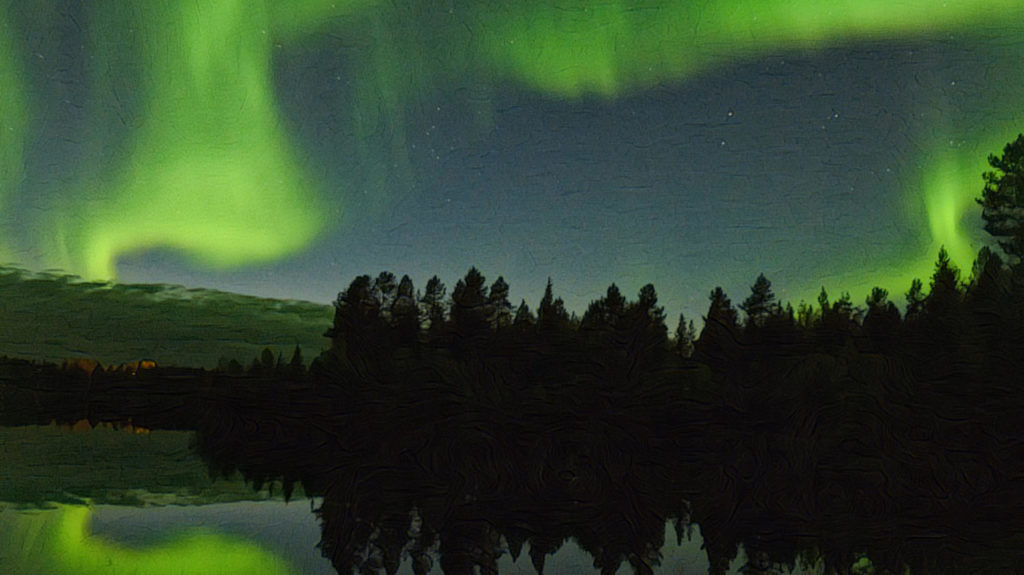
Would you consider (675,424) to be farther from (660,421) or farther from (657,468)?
(657,468)

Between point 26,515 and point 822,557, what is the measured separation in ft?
23.9

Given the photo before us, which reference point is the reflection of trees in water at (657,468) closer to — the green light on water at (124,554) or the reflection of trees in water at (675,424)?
the reflection of trees in water at (675,424)

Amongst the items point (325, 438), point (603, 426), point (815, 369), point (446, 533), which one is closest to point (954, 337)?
point (815, 369)

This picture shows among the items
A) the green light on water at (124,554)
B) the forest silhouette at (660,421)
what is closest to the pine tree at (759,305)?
the forest silhouette at (660,421)

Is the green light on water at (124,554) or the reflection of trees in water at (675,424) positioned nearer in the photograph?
the green light on water at (124,554)

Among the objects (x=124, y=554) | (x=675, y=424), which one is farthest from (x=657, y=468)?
(x=124, y=554)

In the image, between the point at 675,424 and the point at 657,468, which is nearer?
the point at 657,468

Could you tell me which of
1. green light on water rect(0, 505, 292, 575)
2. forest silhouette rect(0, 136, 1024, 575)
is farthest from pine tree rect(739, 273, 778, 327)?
green light on water rect(0, 505, 292, 575)

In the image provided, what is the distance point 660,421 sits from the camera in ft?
33.2

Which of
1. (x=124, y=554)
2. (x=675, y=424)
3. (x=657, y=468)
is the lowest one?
(x=124, y=554)

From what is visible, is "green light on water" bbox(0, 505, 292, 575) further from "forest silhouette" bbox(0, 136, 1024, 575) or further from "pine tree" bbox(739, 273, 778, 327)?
"pine tree" bbox(739, 273, 778, 327)

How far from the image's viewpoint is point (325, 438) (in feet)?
37.2

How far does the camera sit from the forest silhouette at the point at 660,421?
8.11 m

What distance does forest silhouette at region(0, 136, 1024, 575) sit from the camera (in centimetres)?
811
